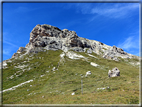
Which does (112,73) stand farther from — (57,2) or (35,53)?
(35,53)

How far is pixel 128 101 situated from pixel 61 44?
161183mm

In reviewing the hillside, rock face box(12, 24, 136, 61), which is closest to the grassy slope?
the hillside

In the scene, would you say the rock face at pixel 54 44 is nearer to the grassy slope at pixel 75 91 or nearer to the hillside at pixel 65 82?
the hillside at pixel 65 82

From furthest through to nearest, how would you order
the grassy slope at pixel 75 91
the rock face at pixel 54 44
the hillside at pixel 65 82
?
the rock face at pixel 54 44
the hillside at pixel 65 82
the grassy slope at pixel 75 91

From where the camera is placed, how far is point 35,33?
19762cm

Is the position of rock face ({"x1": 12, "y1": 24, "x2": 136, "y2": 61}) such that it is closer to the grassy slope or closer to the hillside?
the hillside

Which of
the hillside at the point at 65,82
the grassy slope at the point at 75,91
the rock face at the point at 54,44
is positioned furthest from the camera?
the rock face at the point at 54,44

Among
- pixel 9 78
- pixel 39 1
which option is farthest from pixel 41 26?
pixel 39 1

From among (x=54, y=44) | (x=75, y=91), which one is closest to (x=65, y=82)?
(x=75, y=91)

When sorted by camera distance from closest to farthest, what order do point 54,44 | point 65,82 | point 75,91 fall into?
point 75,91 → point 65,82 → point 54,44

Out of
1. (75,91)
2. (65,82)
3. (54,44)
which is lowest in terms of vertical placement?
(75,91)

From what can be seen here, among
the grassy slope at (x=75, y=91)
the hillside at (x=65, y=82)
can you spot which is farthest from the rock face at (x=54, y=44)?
the grassy slope at (x=75, y=91)

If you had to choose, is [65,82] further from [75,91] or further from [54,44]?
[54,44]

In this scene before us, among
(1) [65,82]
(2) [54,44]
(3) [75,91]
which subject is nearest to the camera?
(3) [75,91]
